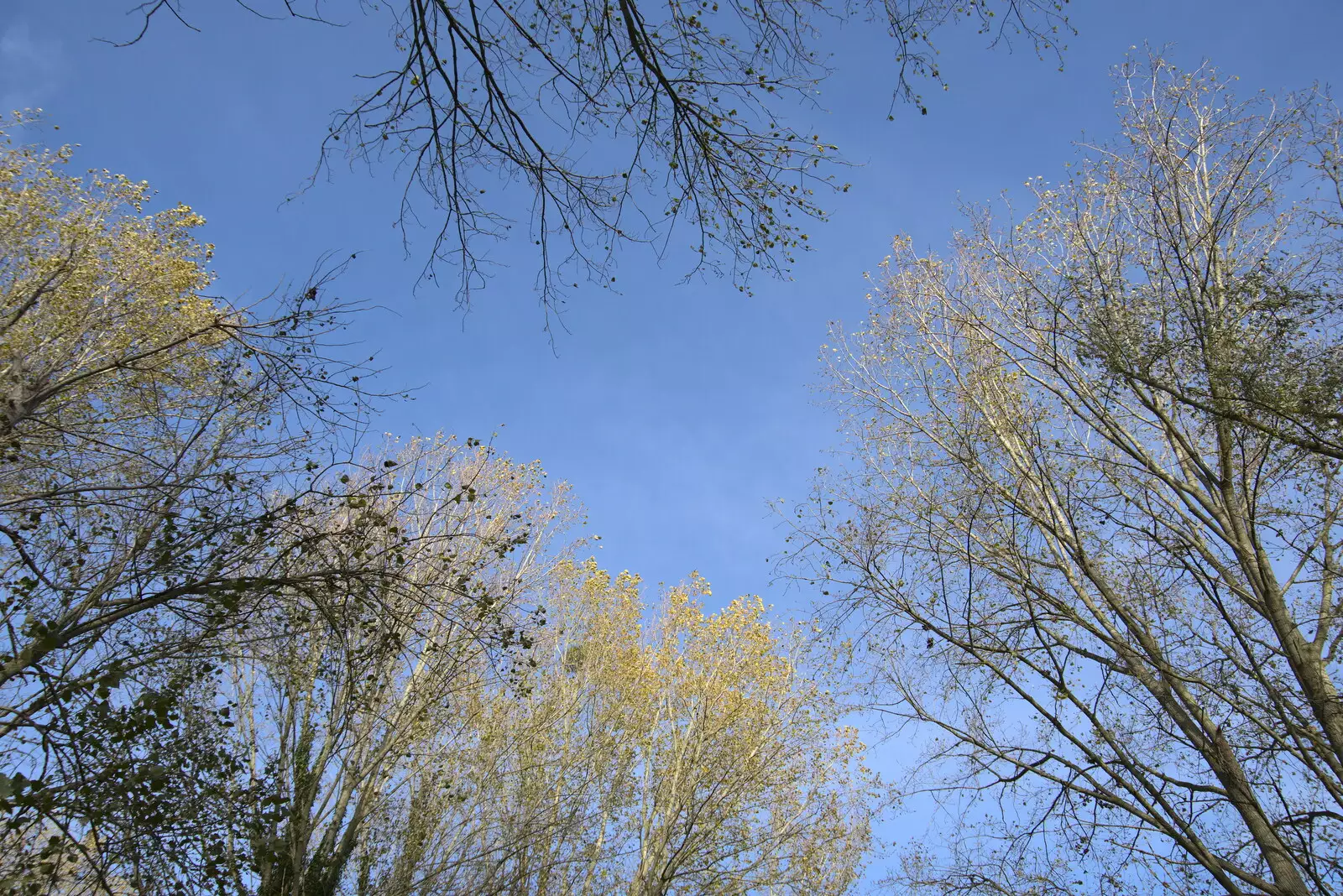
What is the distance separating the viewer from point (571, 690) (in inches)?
454

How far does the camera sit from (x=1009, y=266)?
805 centimetres

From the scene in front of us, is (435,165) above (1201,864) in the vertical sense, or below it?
above

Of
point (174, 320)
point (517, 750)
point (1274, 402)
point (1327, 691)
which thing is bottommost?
point (517, 750)

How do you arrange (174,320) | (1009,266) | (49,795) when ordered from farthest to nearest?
1. (1009,266)
2. (174,320)
3. (49,795)

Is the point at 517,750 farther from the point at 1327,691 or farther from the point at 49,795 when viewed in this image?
the point at 1327,691

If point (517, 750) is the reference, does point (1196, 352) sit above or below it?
above

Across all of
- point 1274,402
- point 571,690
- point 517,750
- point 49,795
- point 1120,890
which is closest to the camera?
point 49,795

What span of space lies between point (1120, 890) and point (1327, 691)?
2.21 metres

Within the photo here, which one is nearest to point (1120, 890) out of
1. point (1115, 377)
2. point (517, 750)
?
point (1115, 377)

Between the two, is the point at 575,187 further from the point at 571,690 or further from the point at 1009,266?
the point at 571,690

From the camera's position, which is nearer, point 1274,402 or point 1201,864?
point 1274,402

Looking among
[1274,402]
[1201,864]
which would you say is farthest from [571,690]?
[1274,402]

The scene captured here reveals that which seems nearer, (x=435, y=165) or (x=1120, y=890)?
(x=435, y=165)

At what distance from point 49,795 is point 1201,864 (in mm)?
7067
